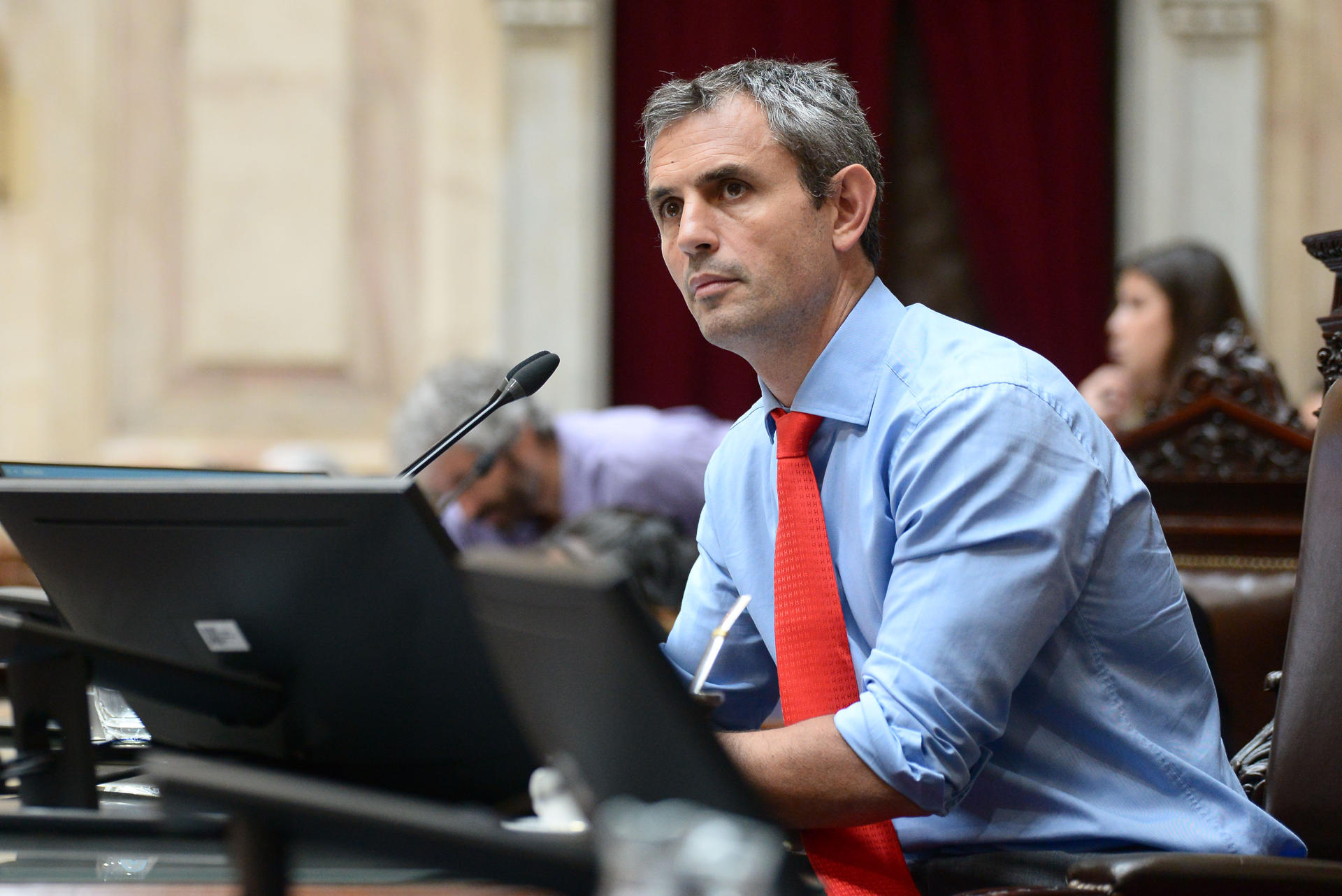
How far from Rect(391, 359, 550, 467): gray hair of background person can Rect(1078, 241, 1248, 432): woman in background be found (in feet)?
4.34

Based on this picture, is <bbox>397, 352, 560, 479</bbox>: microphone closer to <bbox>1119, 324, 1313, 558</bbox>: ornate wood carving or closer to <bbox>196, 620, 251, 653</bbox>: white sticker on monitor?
<bbox>196, 620, 251, 653</bbox>: white sticker on monitor

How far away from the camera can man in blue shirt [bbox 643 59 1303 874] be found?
102 cm

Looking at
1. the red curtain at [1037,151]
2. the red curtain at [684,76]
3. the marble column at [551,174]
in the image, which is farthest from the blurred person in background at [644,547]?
the red curtain at [1037,151]

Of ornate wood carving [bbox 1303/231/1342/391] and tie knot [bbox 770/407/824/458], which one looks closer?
tie knot [bbox 770/407/824/458]

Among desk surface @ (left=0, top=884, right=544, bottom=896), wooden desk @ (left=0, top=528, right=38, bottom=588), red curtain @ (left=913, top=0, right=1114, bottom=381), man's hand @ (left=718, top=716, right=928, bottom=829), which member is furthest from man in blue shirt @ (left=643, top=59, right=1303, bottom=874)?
wooden desk @ (left=0, top=528, right=38, bottom=588)

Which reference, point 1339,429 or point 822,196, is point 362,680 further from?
point 1339,429

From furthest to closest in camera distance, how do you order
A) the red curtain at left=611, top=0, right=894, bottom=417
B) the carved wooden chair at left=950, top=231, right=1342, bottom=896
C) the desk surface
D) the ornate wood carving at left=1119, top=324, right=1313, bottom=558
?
the red curtain at left=611, top=0, right=894, bottom=417, the ornate wood carving at left=1119, top=324, right=1313, bottom=558, the carved wooden chair at left=950, top=231, right=1342, bottom=896, the desk surface

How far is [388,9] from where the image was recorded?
13.0 feet

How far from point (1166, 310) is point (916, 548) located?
1.97m

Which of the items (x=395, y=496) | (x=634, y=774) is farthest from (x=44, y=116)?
(x=634, y=774)

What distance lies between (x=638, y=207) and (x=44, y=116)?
1.76 m

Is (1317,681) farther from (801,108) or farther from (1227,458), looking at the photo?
(1227,458)

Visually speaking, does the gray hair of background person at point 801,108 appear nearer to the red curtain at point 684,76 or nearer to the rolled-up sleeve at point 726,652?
the rolled-up sleeve at point 726,652

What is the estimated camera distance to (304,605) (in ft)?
3.14
